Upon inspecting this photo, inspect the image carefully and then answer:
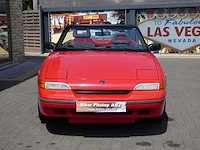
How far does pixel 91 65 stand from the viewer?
484 cm

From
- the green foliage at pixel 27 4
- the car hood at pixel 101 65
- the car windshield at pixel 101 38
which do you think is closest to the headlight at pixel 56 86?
the car hood at pixel 101 65

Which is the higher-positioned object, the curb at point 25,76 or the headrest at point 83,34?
the headrest at point 83,34

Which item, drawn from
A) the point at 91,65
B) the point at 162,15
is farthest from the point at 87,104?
the point at 162,15

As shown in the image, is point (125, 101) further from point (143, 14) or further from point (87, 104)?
point (143, 14)

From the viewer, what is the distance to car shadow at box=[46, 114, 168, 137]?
4.89 metres

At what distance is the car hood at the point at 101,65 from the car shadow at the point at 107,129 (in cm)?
79

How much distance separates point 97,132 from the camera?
4926 mm

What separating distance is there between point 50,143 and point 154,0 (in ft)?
39.4

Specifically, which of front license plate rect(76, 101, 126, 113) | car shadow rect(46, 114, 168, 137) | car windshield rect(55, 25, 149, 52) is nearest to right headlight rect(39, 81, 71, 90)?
front license plate rect(76, 101, 126, 113)

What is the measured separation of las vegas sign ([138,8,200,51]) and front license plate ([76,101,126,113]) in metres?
11.3

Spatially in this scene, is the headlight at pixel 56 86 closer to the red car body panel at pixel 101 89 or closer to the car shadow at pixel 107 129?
the red car body panel at pixel 101 89

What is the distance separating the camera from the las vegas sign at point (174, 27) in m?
14.9

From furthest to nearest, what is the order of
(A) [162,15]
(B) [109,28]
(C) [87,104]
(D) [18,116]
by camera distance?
(A) [162,15] < (B) [109,28] < (D) [18,116] < (C) [87,104]

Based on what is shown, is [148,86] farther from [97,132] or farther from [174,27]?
[174,27]
